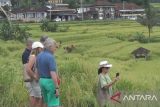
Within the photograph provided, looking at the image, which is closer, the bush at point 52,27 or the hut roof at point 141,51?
the hut roof at point 141,51

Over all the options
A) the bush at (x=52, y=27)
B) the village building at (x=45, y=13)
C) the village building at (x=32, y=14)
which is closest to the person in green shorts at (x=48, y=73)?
the bush at (x=52, y=27)

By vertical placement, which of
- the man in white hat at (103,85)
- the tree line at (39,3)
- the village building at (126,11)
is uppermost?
the man in white hat at (103,85)

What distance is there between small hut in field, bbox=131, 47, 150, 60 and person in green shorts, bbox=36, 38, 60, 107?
88.6ft

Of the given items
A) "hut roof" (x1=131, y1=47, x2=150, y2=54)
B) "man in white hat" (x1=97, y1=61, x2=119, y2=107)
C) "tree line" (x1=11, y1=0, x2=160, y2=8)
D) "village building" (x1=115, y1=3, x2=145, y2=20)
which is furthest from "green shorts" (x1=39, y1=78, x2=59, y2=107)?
"village building" (x1=115, y1=3, x2=145, y2=20)

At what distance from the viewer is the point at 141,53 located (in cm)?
3453

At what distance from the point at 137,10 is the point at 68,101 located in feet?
319

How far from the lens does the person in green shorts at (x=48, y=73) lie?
7176 millimetres

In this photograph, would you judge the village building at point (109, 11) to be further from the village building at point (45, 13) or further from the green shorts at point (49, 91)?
the green shorts at point (49, 91)

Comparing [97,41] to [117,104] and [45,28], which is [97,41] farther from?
[117,104]

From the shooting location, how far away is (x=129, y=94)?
7.70 meters

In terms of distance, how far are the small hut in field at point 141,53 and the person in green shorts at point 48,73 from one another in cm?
2699

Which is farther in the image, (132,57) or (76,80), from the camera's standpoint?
(132,57)

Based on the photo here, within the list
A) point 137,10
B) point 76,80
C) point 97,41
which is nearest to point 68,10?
point 137,10

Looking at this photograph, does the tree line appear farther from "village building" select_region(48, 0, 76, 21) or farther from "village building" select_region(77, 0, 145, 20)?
"village building" select_region(48, 0, 76, 21)
